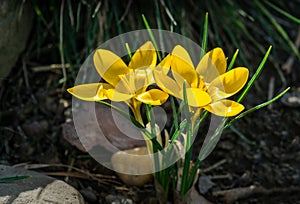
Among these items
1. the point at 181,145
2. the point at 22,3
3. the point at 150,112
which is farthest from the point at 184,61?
the point at 22,3

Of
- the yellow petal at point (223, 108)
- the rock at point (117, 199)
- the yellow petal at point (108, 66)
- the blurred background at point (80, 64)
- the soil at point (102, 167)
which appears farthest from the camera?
the blurred background at point (80, 64)

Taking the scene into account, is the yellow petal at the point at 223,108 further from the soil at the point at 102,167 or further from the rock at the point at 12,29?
the rock at the point at 12,29

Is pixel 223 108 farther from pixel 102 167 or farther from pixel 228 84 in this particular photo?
pixel 102 167

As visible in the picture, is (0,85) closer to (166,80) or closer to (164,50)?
(164,50)

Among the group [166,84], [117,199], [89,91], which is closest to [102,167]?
[117,199]

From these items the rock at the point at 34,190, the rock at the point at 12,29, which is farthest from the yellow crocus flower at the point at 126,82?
the rock at the point at 12,29

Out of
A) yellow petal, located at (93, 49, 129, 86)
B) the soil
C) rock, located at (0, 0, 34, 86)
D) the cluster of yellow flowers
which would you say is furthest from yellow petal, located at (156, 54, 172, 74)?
rock, located at (0, 0, 34, 86)
